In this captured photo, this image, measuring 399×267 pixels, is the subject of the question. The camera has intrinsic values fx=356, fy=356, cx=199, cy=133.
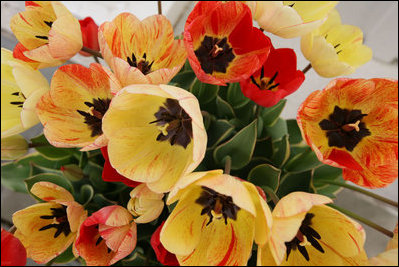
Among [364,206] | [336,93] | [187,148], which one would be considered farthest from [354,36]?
[364,206]

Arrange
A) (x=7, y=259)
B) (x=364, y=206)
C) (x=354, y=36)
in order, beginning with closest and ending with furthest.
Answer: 1. (x=7, y=259)
2. (x=354, y=36)
3. (x=364, y=206)

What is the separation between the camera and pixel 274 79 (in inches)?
12.7

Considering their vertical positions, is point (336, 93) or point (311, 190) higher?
point (336, 93)

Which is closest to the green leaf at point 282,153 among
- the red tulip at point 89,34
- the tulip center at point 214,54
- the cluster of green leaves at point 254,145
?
the cluster of green leaves at point 254,145

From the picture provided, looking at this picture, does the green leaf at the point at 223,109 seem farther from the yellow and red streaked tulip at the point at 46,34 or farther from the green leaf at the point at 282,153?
the yellow and red streaked tulip at the point at 46,34

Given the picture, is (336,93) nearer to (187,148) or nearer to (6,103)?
(187,148)

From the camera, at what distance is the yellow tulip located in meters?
0.34

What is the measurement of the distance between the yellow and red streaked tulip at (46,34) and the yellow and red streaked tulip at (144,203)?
0.12m

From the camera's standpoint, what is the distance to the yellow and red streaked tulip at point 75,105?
277mm

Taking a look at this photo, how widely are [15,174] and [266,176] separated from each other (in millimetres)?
334

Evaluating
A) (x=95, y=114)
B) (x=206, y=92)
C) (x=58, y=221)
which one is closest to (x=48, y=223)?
(x=58, y=221)

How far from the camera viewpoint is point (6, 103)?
0.31 metres

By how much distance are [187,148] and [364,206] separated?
427mm

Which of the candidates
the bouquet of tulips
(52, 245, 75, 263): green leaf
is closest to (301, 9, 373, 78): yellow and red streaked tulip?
the bouquet of tulips
